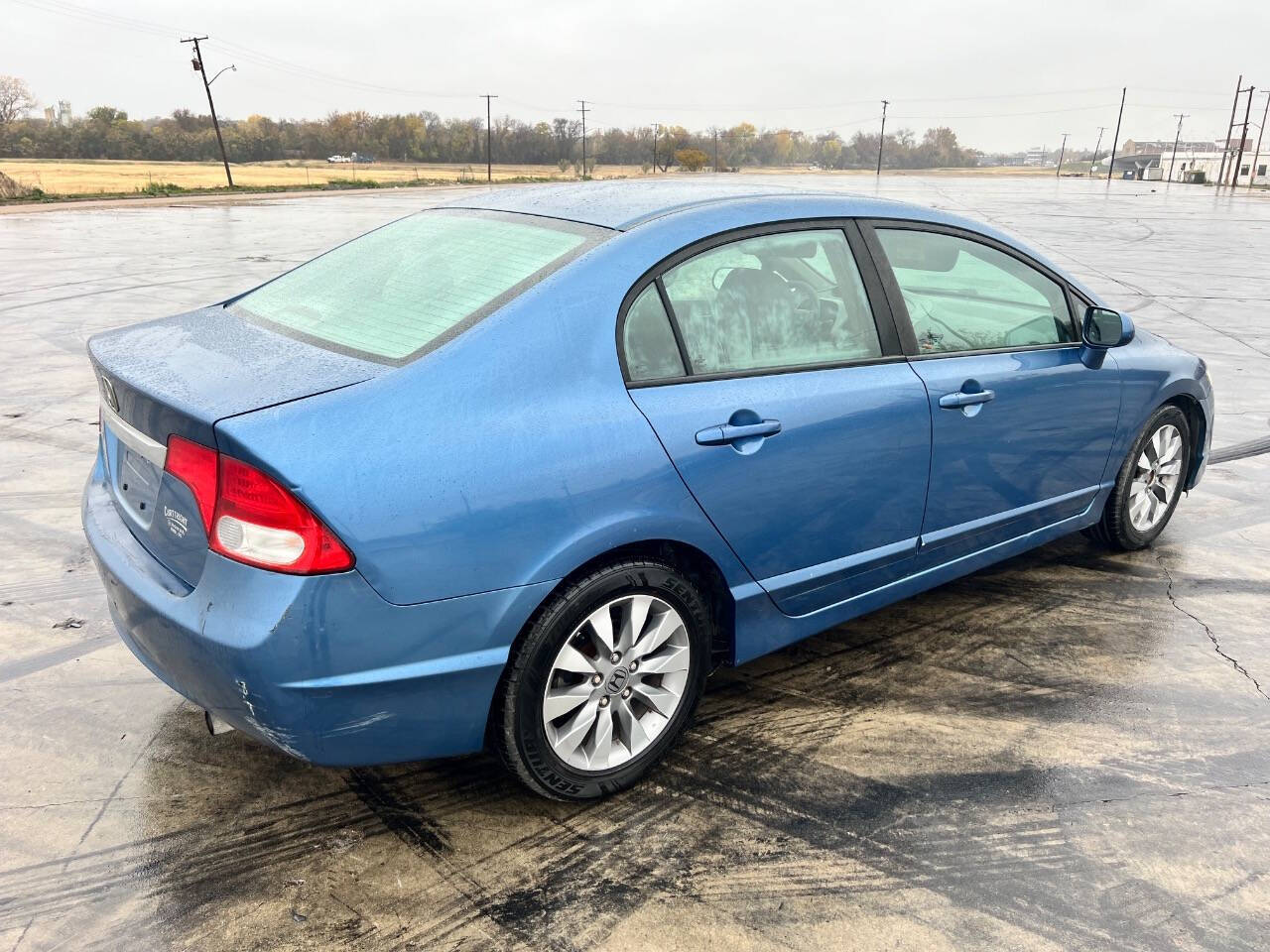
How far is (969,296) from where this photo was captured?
3684 millimetres

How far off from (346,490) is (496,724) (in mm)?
743

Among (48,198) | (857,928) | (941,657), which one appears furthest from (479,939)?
(48,198)

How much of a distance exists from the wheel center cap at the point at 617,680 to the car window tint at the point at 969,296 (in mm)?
1507

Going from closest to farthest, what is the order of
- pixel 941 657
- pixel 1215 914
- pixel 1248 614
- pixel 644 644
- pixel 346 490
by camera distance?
pixel 346 490, pixel 1215 914, pixel 644 644, pixel 941 657, pixel 1248 614

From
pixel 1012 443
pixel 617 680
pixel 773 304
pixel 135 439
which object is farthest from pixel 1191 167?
pixel 135 439

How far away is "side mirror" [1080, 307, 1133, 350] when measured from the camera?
3.76 meters

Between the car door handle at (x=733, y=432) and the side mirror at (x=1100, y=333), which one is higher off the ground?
the side mirror at (x=1100, y=333)

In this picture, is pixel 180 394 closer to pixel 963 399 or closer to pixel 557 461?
pixel 557 461

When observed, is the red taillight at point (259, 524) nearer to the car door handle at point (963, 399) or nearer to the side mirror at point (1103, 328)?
the car door handle at point (963, 399)

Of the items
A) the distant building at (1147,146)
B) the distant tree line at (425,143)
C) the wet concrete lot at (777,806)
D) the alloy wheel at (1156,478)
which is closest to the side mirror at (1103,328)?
the alloy wheel at (1156,478)

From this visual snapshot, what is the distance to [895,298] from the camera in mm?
3250

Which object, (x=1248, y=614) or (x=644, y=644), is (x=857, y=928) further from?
(x=1248, y=614)

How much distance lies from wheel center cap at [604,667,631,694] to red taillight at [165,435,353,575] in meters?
0.81

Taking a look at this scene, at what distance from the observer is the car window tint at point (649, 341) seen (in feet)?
8.53
